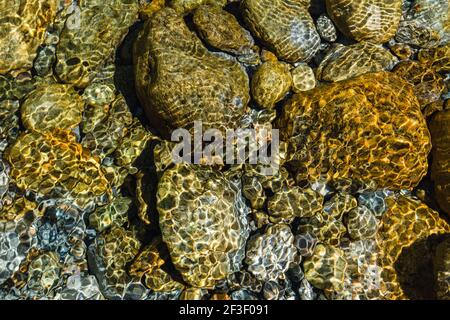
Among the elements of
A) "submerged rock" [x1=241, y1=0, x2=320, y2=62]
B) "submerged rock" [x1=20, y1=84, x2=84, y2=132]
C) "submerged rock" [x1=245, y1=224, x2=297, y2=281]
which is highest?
"submerged rock" [x1=241, y1=0, x2=320, y2=62]

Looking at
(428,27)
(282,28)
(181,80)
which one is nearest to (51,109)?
(181,80)

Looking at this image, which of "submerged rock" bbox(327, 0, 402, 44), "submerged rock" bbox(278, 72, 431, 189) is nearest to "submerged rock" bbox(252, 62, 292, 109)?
"submerged rock" bbox(278, 72, 431, 189)

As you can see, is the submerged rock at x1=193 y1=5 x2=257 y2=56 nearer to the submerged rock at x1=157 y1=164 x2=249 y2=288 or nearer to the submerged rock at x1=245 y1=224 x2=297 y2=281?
the submerged rock at x1=157 y1=164 x2=249 y2=288

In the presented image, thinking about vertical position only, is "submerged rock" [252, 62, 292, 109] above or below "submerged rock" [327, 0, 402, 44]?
below

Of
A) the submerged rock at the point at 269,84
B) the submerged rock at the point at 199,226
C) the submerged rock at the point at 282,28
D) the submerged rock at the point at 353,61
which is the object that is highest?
the submerged rock at the point at 282,28

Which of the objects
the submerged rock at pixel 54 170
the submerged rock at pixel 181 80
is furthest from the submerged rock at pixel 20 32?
the submerged rock at pixel 181 80

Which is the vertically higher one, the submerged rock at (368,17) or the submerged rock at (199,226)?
the submerged rock at (368,17)

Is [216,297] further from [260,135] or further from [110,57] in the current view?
[110,57]

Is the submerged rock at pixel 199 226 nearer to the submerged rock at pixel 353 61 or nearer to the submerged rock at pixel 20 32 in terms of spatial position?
the submerged rock at pixel 353 61

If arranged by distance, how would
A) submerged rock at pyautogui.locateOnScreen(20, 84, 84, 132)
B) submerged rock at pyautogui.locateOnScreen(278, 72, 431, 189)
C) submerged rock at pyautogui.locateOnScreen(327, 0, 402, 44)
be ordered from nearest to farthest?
submerged rock at pyautogui.locateOnScreen(278, 72, 431, 189) → submerged rock at pyautogui.locateOnScreen(20, 84, 84, 132) → submerged rock at pyautogui.locateOnScreen(327, 0, 402, 44)
